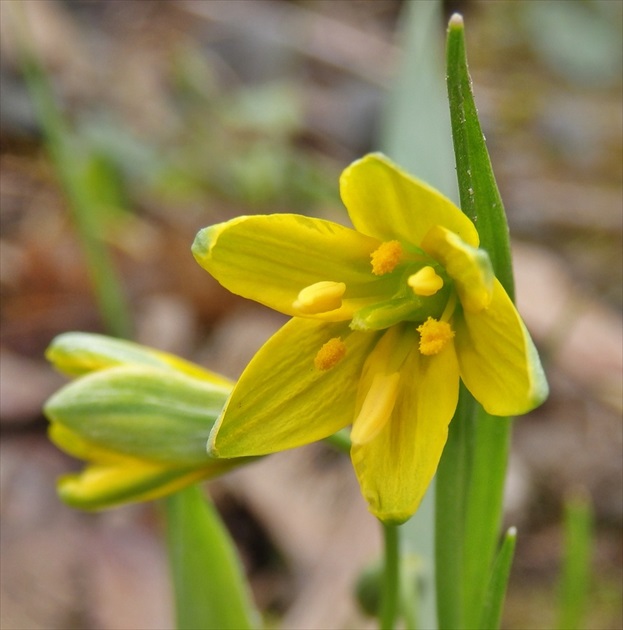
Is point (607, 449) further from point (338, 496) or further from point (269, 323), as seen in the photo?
point (269, 323)

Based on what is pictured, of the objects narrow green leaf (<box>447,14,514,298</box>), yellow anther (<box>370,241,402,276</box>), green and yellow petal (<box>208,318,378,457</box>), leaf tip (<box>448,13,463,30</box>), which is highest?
leaf tip (<box>448,13,463,30</box>)

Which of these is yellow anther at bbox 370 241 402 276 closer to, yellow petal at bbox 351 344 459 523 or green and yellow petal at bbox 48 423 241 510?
yellow petal at bbox 351 344 459 523

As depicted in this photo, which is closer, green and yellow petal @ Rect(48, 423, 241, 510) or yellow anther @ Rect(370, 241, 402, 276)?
yellow anther @ Rect(370, 241, 402, 276)

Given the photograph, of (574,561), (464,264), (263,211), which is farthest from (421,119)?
(263,211)

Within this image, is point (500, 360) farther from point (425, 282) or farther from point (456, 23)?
point (456, 23)

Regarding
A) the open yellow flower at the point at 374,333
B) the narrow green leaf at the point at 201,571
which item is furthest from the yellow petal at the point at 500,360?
the narrow green leaf at the point at 201,571

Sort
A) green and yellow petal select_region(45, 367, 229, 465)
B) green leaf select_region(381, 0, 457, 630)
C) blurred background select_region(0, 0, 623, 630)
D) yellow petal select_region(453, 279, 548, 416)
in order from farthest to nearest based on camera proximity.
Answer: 1. blurred background select_region(0, 0, 623, 630)
2. green leaf select_region(381, 0, 457, 630)
3. green and yellow petal select_region(45, 367, 229, 465)
4. yellow petal select_region(453, 279, 548, 416)

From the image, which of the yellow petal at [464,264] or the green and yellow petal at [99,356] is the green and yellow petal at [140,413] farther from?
the yellow petal at [464,264]

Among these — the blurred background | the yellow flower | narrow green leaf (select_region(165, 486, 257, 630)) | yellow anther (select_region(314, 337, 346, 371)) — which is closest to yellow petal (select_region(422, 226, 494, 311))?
yellow anther (select_region(314, 337, 346, 371))

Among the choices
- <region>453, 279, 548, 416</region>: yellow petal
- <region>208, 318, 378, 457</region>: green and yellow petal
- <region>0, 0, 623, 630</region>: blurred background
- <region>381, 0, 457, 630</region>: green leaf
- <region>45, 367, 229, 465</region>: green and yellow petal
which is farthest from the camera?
<region>0, 0, 623, 630</region>: blurred background
